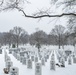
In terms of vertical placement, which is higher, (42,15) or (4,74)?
(42,15)

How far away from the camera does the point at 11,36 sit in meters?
59.5

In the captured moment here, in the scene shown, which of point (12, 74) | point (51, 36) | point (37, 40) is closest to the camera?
point (12, 74)

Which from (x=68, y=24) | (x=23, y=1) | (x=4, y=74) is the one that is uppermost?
(x=23, y=1)

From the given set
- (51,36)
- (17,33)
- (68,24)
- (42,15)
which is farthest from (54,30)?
(42,15)

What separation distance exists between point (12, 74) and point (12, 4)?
3669 mm

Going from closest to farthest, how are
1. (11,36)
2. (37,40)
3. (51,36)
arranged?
(37,40) → (51,36) → (11,36)

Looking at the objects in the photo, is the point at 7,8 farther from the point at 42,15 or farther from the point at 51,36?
Answer: the point at 51,36

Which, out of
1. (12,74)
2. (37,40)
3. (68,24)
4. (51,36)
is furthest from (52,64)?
(51,36)

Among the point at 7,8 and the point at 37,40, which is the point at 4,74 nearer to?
the point at 7,8

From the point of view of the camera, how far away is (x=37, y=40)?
4075 cm

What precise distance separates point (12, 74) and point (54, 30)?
47415mm

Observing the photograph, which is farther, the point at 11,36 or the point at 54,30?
the point at 11,36

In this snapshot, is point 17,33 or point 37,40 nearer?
point 37,40

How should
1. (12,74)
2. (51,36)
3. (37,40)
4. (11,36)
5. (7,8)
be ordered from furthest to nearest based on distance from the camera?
(11,36) < (51,36) < (37,40) < (7,8) < (12,74)
